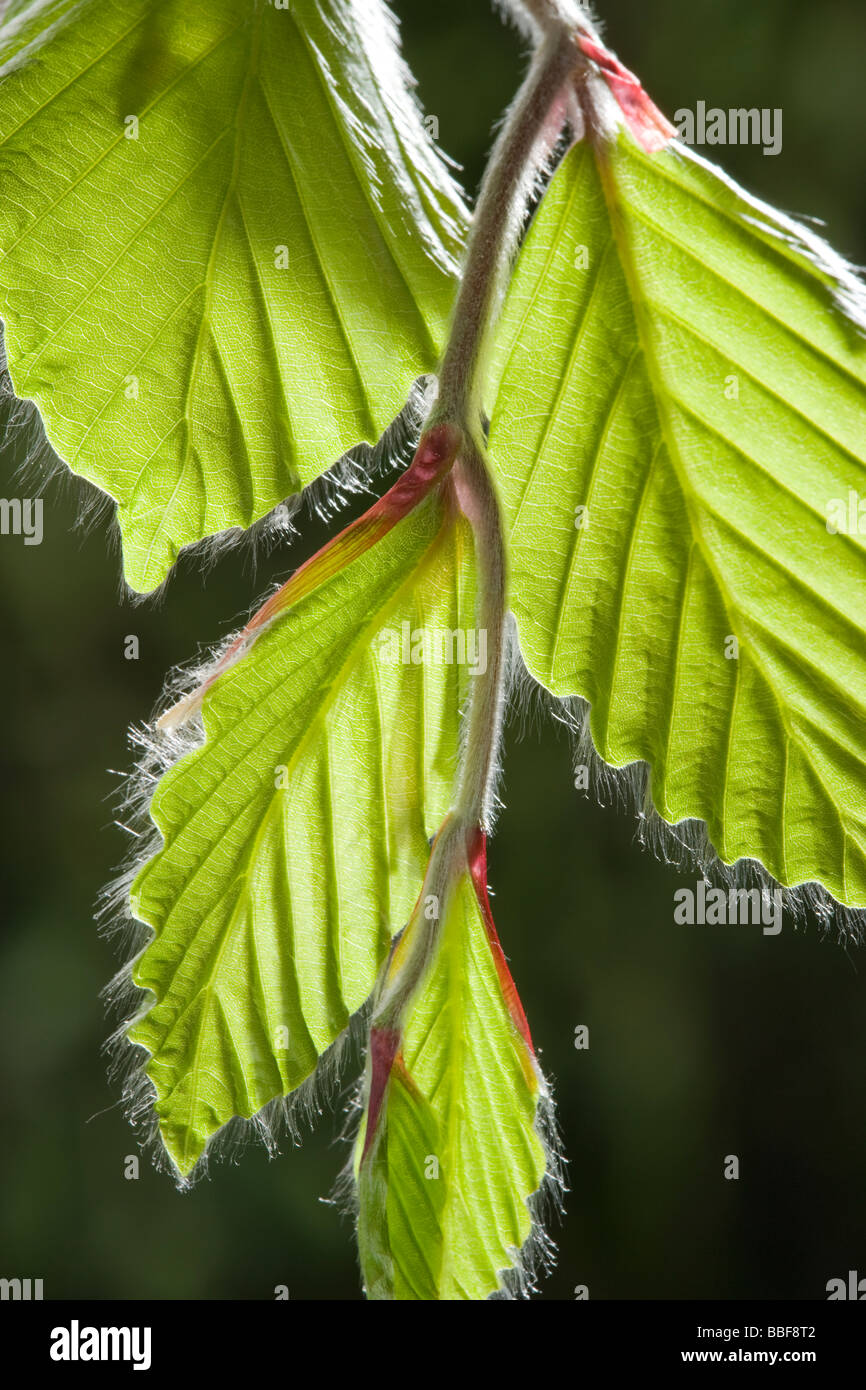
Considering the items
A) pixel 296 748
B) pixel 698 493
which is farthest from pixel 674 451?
pixel 296 748

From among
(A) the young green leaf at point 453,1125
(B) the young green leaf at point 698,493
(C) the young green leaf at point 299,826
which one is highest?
(B) the young green leaf at point 698,493

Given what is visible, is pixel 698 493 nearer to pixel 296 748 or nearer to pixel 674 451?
pixel 674 451

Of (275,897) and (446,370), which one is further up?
(446,370)

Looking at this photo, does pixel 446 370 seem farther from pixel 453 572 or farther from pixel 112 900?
pixel 112 900

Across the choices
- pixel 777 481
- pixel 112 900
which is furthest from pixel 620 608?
pixel 112 900

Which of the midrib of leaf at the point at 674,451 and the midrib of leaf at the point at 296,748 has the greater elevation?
the midrib of leaf at the point at 674,451

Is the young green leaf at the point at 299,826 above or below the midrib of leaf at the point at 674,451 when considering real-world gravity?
below
